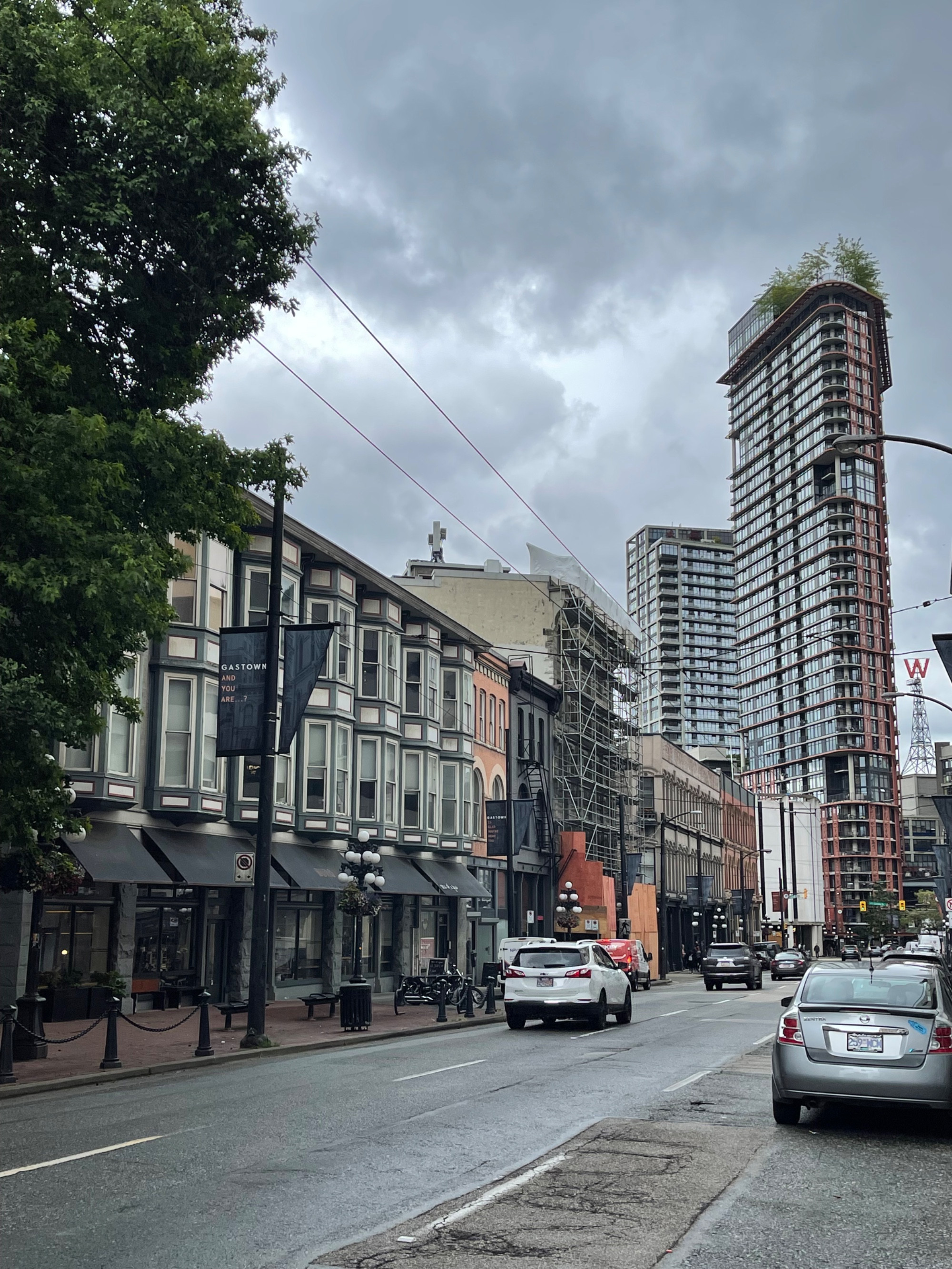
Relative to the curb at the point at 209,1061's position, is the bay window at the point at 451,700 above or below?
above

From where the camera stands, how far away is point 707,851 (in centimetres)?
9994

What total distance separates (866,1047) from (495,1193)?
4.20 metres

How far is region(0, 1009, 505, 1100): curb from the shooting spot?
50.5 ft

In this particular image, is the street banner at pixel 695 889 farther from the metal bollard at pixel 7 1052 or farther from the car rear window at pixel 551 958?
the metal bollard at pixel 7 1052

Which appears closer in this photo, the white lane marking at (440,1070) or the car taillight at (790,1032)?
the car taillight at (790,1032)

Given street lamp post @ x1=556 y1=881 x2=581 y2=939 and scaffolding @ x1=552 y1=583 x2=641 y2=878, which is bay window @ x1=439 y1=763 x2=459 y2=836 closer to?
street lamp post @ x1=556 y1=881 x2=581 y2=939

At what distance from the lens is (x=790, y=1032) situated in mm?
11414

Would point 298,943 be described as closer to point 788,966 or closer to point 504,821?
point 504,821

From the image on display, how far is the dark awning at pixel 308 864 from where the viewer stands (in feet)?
110

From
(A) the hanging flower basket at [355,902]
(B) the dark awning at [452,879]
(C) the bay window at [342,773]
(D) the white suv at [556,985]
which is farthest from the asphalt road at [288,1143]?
(B) the dark awning at [452,879]

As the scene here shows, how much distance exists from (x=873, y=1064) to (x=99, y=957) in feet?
69.5

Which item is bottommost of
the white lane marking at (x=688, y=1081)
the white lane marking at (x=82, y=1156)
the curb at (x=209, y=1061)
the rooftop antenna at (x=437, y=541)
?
the curb at (x=209, y=1061)

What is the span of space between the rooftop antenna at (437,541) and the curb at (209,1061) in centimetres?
3989

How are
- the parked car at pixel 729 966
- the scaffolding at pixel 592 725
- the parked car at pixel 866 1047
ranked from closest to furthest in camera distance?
the parked car at pixel 866 1047 → the parked car at pixel 729 966 → the scaffolding at pixel 592 725
